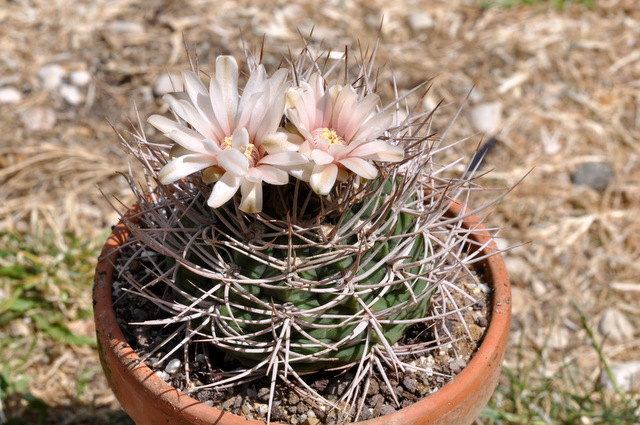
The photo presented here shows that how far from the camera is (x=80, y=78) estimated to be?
3285 mm

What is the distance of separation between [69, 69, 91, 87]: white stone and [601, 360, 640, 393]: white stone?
269 centimetres

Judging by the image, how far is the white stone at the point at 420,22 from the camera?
12.1 ft

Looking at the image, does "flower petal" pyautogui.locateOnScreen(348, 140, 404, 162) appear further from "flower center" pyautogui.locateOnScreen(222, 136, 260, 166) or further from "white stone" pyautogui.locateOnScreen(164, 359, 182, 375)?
"white stone" pyautogui.locateOnScreen(164, 359, 182, 375)

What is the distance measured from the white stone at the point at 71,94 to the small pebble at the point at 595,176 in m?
2.41

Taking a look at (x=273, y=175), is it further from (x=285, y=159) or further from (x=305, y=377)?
(x=305, y=377)

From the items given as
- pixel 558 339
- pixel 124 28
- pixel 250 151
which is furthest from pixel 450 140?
pixel 250 151

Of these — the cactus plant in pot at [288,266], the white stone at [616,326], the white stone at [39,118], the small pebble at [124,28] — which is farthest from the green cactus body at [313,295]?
the small pebble at [124,28]

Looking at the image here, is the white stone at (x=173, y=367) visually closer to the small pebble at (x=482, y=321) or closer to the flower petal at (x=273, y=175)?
the flower petal at (x=273, y=175)

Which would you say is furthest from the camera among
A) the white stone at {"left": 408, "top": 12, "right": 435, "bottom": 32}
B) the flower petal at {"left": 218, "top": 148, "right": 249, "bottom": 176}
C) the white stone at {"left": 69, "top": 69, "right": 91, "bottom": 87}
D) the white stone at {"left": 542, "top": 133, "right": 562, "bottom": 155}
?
the white stone at {"left": 408, "top": 12, "right": 435, "bottom": 32}

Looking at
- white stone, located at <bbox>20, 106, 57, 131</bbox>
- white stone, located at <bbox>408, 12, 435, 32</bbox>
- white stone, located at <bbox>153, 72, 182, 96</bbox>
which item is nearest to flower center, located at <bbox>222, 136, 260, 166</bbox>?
white stone, located at <bbox>153, 72, 182, 96</bbox>

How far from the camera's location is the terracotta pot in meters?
1.18

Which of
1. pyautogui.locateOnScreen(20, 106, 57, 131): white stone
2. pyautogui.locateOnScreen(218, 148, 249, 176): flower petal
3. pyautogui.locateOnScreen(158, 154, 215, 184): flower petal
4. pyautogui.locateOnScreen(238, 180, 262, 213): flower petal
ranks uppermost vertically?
pyautogui.locateOnScreen(218, 148, 249, 176): flower petal

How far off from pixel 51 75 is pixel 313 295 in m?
2.63

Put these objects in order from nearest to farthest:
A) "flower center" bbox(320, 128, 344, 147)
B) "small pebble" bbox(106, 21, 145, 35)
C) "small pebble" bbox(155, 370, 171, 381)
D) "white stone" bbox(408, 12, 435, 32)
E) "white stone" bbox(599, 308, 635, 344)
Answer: "flower center" bbox(320, 128, 344, 147) < "small pebble" bbox(155, 370, 171, 381) < "white stone" bbox(599, 308, 635, 344) < "small pebble" bbox(106, 21, 145, 35) < "white stone" bbox(408, 12, 435, 32)
